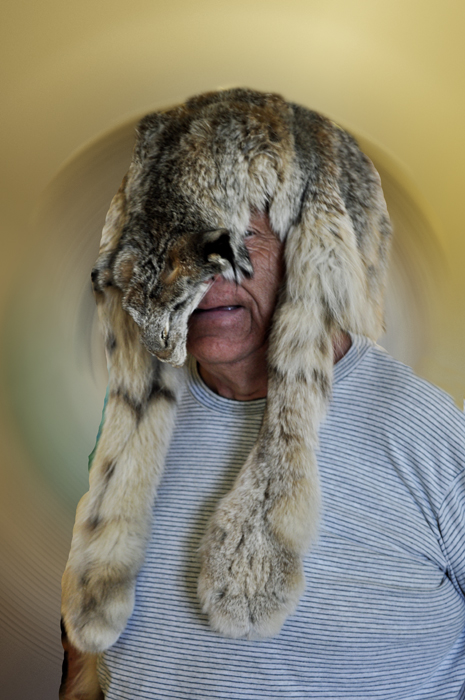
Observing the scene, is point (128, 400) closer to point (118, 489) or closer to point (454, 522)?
point (118, 489)

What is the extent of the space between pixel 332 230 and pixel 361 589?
20.4 inches

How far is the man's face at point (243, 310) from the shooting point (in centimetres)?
88

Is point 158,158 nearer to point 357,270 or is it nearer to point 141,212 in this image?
point 141,212

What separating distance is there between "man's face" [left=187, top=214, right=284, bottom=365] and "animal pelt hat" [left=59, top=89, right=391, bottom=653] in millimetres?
23

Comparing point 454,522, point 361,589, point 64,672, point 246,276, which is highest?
point 246,276

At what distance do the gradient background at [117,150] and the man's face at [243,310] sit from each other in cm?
25

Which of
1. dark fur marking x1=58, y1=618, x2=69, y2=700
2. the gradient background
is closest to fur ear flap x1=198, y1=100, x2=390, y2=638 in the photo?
the gradient background

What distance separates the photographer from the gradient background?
976mm

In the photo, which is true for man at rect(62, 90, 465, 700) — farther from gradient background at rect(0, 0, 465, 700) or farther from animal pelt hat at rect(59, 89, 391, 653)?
gradient background at rect(0, 0, 465, 700)

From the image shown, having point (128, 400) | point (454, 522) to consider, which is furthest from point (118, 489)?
point (454, 522)

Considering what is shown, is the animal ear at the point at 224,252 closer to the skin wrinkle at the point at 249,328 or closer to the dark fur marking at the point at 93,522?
the skin wrinkle at the point at 249,328

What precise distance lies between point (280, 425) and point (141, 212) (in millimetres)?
386

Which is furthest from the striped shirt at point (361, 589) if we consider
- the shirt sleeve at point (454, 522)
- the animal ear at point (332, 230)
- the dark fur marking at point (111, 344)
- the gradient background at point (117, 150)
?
the dark fur marking at point (111, 344)

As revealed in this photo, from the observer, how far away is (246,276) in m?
0.88
